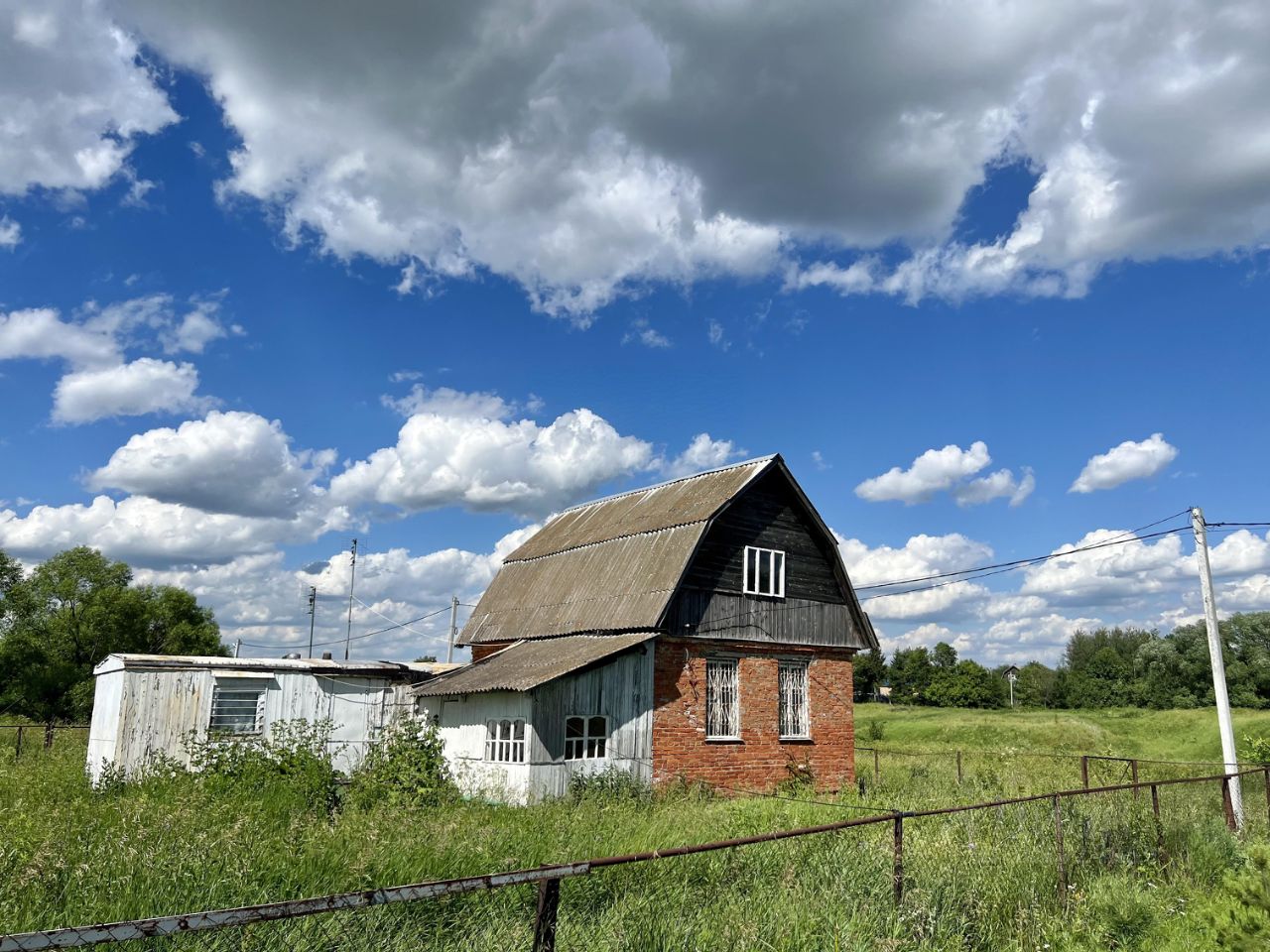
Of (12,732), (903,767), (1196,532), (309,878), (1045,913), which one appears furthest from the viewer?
(12,732)

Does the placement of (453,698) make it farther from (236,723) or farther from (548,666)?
(236,723)

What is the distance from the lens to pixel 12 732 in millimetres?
29078

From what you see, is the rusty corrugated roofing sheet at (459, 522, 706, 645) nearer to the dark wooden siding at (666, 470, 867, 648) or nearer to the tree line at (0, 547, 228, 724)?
the dark wooden siding at (666, 470, 867, 648)

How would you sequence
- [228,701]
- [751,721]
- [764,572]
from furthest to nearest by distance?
[764,572] → [751,721] → [228,701]

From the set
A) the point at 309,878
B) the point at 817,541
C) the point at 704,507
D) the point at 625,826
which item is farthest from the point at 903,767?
the point at 309,878

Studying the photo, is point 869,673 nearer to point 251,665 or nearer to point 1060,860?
point 251,665

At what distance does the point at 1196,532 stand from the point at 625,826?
13914mm

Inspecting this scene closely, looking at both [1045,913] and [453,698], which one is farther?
[453,698]

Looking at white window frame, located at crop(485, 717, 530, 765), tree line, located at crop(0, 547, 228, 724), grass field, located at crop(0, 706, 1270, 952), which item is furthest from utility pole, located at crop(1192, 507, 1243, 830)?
tree line, located at crop(0, 547, 228, 724)

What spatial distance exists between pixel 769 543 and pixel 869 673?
76.5 m

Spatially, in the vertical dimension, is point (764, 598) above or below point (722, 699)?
above

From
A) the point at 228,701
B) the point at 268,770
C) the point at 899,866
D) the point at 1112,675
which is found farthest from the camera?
the point at 1112,675

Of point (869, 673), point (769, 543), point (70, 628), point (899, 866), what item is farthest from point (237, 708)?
A: point (869, 673)

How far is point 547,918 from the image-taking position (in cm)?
434
